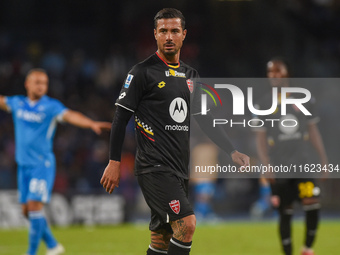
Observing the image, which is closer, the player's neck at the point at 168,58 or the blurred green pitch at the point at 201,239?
the player's neck at the point at 168,58

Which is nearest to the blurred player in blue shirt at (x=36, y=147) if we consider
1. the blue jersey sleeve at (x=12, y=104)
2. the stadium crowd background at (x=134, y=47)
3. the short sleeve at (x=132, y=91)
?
the blue jersey sleeve at (x=12, y=104)

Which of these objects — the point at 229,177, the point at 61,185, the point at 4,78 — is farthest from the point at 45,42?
the point at 229,177

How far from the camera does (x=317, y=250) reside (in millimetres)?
8867

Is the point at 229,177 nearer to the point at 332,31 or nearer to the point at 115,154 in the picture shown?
the point at 332,31

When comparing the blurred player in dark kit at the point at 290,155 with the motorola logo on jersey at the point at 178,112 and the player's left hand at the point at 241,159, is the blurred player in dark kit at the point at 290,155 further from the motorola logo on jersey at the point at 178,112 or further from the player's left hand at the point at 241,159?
the motorola logo on jersey at the point at 178,112

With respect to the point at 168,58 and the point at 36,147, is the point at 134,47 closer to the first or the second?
the point at 36,147

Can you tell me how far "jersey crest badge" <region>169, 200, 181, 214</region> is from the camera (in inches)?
176

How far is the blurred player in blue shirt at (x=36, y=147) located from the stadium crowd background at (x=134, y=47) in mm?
7801

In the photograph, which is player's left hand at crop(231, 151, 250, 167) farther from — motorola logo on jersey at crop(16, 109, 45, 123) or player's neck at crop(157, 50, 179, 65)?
motorola logo on jersey at crop(16, 109, 45, 123)

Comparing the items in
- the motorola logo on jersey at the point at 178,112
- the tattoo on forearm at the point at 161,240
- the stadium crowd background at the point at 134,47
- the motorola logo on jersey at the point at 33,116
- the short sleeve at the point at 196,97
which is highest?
the stadium crowd background at the point at 134,47

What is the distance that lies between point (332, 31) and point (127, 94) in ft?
55.8

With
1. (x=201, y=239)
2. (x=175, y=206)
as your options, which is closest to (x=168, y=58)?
(x=175, y=206)

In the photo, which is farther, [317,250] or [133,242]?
[133,242]

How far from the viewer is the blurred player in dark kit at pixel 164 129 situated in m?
4.46
